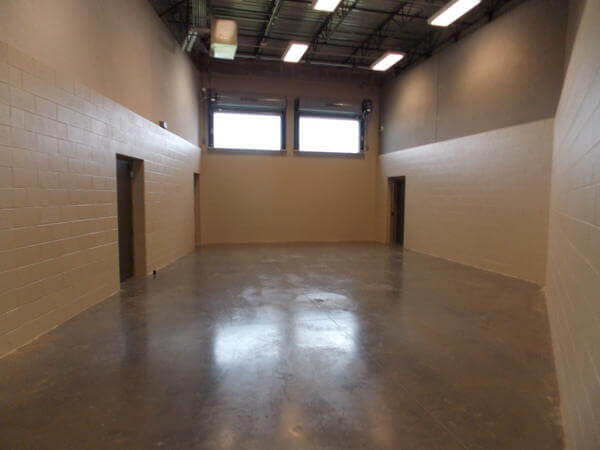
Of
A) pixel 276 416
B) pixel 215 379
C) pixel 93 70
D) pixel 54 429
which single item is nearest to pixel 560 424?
pixel 276 416

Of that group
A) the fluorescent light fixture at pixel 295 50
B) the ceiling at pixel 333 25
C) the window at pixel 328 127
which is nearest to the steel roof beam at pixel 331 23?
the ceiling at pixel 333 25

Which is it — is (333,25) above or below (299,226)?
above

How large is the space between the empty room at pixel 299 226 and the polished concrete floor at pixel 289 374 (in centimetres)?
2

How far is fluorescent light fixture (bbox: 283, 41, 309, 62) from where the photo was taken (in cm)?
711

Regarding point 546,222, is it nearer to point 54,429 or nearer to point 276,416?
point 276,416

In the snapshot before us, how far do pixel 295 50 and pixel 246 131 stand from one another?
325cm

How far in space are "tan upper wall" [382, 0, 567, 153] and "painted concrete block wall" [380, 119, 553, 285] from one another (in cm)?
27

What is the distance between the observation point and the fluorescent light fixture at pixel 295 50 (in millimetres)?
7109

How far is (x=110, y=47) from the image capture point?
181 inches

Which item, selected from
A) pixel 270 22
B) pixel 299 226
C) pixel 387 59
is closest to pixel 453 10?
pixel 387 59

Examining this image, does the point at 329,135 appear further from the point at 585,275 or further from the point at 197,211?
the point at 585,275

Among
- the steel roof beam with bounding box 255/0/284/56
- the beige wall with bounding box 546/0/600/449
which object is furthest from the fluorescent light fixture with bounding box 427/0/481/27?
the beige wall with bounding box 546/0/600/449

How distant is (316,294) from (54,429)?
3.28 metres

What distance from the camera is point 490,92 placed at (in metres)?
6.56
